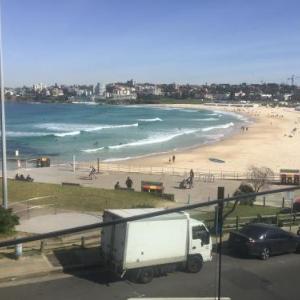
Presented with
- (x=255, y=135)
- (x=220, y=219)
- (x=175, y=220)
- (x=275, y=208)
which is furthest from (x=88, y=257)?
(x=255, y=135)

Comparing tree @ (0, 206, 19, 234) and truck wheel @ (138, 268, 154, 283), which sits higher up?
truck wheel @ (138, 268, 154, 283)

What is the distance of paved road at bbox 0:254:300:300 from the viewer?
136 inches

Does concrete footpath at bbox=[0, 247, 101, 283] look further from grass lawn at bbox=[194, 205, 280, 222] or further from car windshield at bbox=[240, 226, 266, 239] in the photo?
→ car windshield at bbox=[240, 226, 266, 239]

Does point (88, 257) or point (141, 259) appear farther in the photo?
point (88, 257)

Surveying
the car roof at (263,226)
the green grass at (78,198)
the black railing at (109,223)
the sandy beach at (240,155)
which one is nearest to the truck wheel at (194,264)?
the black railing at (109,223)

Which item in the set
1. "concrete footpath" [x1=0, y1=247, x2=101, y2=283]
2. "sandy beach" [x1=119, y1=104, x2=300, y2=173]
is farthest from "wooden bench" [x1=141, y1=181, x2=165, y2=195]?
"concrete footpath" [x1=0, y1=247, x2=101, y2=283]

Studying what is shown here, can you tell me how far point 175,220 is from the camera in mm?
3836

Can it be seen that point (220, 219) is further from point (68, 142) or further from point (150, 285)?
point (68, 142)

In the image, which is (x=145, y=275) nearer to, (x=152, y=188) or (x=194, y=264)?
(x=194, y=264)

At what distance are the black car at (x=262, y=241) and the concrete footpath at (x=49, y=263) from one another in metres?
1.06

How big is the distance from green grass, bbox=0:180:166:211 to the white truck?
16.6m

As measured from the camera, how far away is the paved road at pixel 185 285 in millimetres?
3453

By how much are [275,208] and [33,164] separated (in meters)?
52.0

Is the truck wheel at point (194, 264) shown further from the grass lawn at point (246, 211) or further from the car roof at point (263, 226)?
the car roof at point (263, 226)
